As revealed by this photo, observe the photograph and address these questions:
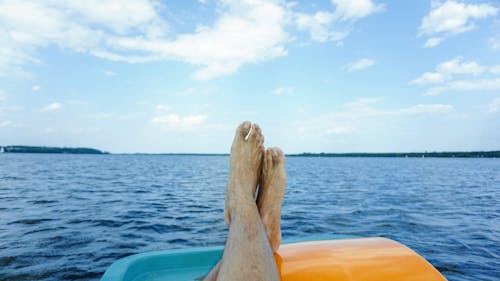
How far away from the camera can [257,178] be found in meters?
2.20

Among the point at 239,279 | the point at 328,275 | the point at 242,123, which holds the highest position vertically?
the point at 242,123

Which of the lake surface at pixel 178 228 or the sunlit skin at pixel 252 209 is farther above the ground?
the sunlit skin at pixel 252 209

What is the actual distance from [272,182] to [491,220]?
6894 millimetres

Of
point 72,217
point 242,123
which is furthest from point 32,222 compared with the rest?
point 242,123

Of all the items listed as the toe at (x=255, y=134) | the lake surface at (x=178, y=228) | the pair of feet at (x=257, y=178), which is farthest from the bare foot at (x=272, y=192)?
the lake surface at (x=178, y=228)

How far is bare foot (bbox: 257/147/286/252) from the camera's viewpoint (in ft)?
6.78

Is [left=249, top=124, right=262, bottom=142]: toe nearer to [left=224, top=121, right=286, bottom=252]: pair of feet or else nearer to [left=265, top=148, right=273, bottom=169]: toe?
[left=224, top=121, right=286, bottom=252]: pair of feet

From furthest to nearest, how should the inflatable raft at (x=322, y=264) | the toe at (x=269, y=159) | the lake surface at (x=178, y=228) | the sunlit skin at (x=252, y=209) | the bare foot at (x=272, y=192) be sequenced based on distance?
the lake surface at (x=178, y=228) → the toe at (x=269, y=159) → the bare foot at (x=272, y=192) → the inflatable raft at (x=322, y=264) → the sunlit skin at (x=252, y=209)

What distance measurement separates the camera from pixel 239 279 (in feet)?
4.66

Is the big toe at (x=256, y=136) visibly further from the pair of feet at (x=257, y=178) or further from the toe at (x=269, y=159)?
the toe at (x=269, y=159)

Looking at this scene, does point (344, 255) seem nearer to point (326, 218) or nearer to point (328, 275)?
point (328, 275)

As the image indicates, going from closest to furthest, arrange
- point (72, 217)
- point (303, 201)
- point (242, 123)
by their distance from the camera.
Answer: point (242, 123) < point (72, 217) < point (303, 201)

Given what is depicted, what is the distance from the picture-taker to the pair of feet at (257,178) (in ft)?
→ 6.37

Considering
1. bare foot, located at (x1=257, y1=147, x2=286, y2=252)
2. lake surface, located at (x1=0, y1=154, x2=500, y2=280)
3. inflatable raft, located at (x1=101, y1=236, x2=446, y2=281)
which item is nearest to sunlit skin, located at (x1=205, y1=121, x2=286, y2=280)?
bare foot, located at (x1=257, y1=147, x2=286, y2=252)
